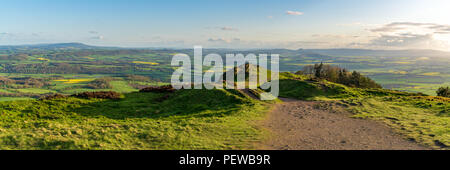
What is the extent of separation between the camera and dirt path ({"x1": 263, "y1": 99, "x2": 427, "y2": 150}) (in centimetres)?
1271

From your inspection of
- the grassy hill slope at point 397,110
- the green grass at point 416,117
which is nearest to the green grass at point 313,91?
the grassy hill slope at point 397,110

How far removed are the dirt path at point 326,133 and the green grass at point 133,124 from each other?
1.57 m

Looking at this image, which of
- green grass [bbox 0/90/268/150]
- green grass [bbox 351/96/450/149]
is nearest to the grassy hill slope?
green grass [bbox 351/96/450/149]

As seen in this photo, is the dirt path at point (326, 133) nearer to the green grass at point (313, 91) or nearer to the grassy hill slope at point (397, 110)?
the grassy hill slope at point (397, 110)

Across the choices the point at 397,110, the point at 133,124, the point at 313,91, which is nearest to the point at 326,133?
the point at 133,124

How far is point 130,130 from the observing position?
46.1 feet

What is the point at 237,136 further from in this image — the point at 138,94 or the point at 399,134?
the point at 138,94

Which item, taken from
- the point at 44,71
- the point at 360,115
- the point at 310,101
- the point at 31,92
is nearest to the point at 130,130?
the point at 360,115

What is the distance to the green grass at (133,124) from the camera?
11.8 m

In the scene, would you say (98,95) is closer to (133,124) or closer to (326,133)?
(133,124)

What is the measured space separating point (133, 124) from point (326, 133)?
1260 cm

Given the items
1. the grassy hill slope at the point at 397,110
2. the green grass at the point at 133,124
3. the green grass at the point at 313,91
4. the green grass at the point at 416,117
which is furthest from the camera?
the green grass at the point at 313,91

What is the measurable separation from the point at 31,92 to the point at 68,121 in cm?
10698
